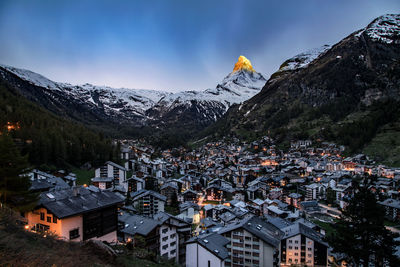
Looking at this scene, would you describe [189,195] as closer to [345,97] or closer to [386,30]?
[345,97]

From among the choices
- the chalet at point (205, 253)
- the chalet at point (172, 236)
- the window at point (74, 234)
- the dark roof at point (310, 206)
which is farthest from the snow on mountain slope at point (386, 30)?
the window at point (74, 234)

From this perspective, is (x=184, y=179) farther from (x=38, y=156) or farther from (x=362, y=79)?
(x=362, y=79)

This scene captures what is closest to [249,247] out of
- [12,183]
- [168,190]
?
[12,183]

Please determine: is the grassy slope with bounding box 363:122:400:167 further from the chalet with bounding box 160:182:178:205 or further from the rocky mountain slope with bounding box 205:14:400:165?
the chalet with bounding box 160:182:178:205

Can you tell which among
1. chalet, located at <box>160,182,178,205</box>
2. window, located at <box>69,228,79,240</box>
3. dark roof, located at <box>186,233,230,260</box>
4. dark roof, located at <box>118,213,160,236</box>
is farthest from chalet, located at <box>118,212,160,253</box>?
chalet, located at <box>160,182,178,205</box>

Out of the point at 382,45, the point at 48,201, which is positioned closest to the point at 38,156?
the point at 48,201
